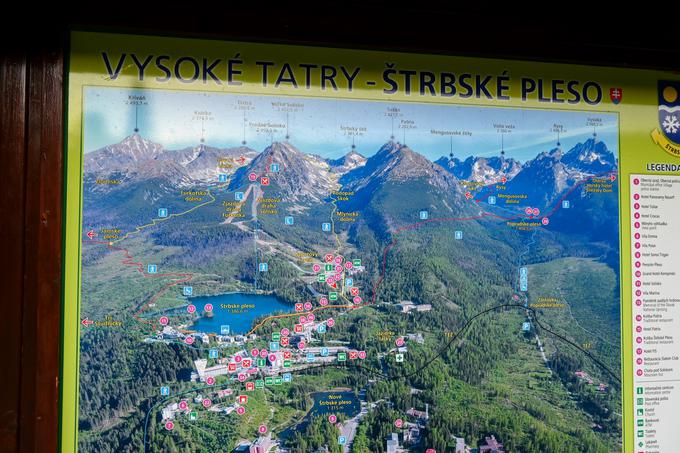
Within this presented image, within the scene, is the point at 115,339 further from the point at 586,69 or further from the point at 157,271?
the point at 586,69

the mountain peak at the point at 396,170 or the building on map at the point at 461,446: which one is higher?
the mountain peak at the point at 396,170

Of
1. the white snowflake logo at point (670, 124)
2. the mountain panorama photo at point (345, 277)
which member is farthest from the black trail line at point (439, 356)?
the white snowflake logo at point (670, 124)

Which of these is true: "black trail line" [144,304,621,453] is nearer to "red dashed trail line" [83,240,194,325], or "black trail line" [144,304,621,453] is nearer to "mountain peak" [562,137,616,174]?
"red dashed trail line" [83,240,194,325]

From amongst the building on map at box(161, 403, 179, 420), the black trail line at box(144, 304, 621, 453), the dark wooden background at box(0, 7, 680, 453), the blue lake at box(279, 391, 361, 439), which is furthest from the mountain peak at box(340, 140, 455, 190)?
the building on map at box(161, 403, 179, 420)

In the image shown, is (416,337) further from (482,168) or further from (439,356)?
(482,168)

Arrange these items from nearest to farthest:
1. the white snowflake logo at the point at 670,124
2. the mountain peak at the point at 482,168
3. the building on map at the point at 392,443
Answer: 1. the building on map at the point at 392,443
2. the mountain peak at the point at 482,168
3. the white snowflake logo at the point at 670,124

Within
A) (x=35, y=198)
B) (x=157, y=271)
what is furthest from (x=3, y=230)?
(x=157, y=271)

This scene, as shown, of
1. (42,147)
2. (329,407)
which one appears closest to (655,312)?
(329,407)

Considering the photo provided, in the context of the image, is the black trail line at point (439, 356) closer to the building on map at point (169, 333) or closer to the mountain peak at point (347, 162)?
the building on map at point (169, 333)
